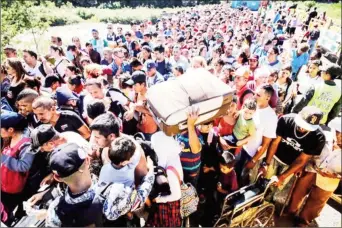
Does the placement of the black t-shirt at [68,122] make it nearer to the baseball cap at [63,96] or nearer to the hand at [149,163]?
the baseball cap at [63,96]

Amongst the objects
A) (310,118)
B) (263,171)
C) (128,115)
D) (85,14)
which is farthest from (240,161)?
(85,14)

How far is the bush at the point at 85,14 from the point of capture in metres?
10.1

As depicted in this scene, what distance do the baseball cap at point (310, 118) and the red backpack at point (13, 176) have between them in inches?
110

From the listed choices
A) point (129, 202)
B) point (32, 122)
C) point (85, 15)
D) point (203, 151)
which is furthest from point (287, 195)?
point (85, 15)

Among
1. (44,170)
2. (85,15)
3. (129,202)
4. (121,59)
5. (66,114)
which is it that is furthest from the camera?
(85,15)

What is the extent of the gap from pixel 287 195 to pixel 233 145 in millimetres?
1056

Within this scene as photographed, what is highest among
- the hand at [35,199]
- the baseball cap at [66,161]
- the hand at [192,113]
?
the hand at [192,113]

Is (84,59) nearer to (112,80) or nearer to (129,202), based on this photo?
(112,80)

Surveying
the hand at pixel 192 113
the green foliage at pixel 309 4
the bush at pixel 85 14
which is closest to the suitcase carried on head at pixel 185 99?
the hand at pixel 192 113

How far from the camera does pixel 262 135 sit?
3436 mm

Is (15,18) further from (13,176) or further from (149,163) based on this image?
(149,163)

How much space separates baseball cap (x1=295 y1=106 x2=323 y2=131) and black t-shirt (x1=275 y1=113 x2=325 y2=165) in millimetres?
107

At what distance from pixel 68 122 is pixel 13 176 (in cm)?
80

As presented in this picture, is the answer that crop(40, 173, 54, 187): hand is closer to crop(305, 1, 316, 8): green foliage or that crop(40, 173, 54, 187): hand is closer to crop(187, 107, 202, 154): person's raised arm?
crop(187, 107, 202, 154): person's raised arm
